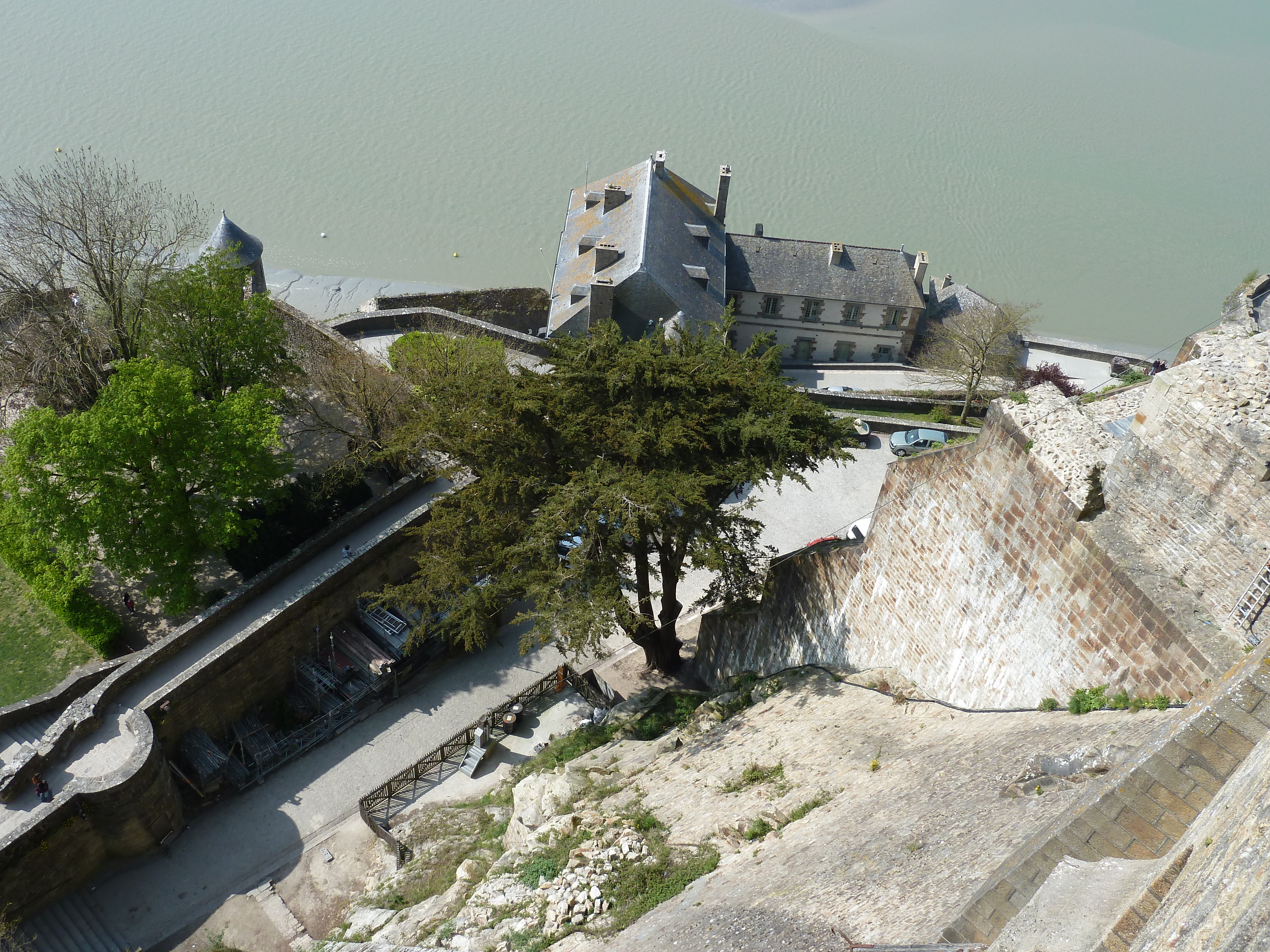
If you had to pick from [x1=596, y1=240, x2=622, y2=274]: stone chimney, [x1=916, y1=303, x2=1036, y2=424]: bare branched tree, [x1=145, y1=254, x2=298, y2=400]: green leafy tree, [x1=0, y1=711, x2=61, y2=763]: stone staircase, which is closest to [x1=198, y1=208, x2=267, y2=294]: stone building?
[x1=145, y1=254, x2=298, y2=400]: green leafy tree

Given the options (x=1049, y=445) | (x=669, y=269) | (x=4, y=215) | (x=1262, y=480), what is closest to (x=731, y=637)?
(x=1049, y=445)

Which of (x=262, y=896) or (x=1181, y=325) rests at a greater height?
A: (x=262, y=896)

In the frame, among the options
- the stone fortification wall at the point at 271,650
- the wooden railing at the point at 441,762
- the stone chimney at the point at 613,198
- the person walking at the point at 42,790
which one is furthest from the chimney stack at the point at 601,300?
the person walking at the point at 42,790

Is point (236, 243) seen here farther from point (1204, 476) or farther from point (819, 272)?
point (1204, 476)

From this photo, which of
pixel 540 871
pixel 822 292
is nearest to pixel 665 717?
pixel 540 871

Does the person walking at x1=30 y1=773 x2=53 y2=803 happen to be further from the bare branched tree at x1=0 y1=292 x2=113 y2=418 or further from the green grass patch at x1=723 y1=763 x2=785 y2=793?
the green grass patch at x1=723 y1=763 x2=785 y2=793

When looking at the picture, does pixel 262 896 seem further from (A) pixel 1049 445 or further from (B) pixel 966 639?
(A) pixel 1049 445
